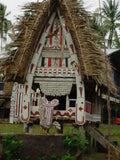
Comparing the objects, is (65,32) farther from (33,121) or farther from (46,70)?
(33,121)

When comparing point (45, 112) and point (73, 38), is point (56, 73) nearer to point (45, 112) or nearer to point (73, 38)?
point (73, 38)

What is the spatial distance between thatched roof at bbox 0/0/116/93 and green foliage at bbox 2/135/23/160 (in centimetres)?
235

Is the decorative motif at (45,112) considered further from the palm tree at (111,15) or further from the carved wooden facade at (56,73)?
the palm tree at (111,15)

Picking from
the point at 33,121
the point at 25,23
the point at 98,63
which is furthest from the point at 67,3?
the point at 33,121

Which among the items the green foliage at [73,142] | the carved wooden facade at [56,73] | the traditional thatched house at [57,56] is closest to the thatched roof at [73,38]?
the traditional thatched house at [57,56]

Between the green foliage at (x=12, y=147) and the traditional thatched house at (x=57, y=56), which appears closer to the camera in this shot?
the green foliage at (x=12, y=147)

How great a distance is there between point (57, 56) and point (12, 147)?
374cm

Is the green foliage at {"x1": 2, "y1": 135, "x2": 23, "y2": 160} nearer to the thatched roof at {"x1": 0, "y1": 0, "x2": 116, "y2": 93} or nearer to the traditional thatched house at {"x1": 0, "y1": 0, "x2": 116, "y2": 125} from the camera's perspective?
the traditional thatched house at {"x1": 0, "y1": 0, "x2": 116, "y2": 125}

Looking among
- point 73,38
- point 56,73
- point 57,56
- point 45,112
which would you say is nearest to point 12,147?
point 45,112

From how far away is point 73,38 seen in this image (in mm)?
10242

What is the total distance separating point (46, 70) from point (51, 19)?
1.81 m

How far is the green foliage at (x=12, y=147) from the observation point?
8.21 meters

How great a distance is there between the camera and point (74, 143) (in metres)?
8.51

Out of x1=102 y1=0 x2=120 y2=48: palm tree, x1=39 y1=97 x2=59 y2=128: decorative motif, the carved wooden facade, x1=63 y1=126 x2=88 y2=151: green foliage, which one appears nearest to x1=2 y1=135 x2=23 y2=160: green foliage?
x1=39 y1=97 x2=59 y2=128: decorative motif
